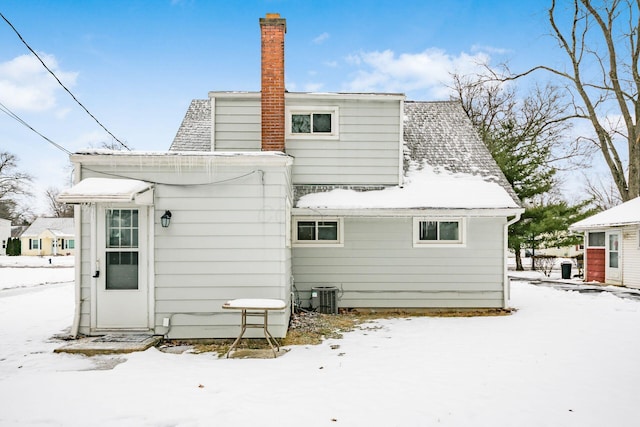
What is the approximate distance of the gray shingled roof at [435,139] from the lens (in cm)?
1059

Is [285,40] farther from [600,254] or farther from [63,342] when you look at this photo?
[600,254]

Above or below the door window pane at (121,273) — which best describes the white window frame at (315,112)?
A: above

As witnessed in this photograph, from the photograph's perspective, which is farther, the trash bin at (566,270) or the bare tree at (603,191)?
the bare tree at (603,191)

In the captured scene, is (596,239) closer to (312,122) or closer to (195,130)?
(312,122)

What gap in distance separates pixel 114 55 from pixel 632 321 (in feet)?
52.4

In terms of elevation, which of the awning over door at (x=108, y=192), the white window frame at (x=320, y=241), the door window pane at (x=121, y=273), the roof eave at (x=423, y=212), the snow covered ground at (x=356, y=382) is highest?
the awning over door at (x=108, y=192)

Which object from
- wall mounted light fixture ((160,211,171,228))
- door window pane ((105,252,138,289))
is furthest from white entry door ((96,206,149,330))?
wall mounted light fixture ((160,211,171,228))

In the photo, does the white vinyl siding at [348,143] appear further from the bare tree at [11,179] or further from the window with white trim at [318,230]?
the bare tree at [11,179]

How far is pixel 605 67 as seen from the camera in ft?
65.3

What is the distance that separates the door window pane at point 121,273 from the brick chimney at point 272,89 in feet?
11.8

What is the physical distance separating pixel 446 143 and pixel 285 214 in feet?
21.0

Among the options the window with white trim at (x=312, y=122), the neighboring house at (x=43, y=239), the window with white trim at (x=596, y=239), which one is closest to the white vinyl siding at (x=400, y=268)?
the window with white trim at (x=312, y=122)

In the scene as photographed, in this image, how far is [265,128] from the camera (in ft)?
28.7

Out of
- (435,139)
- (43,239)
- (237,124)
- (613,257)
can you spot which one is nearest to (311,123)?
(237,124)
